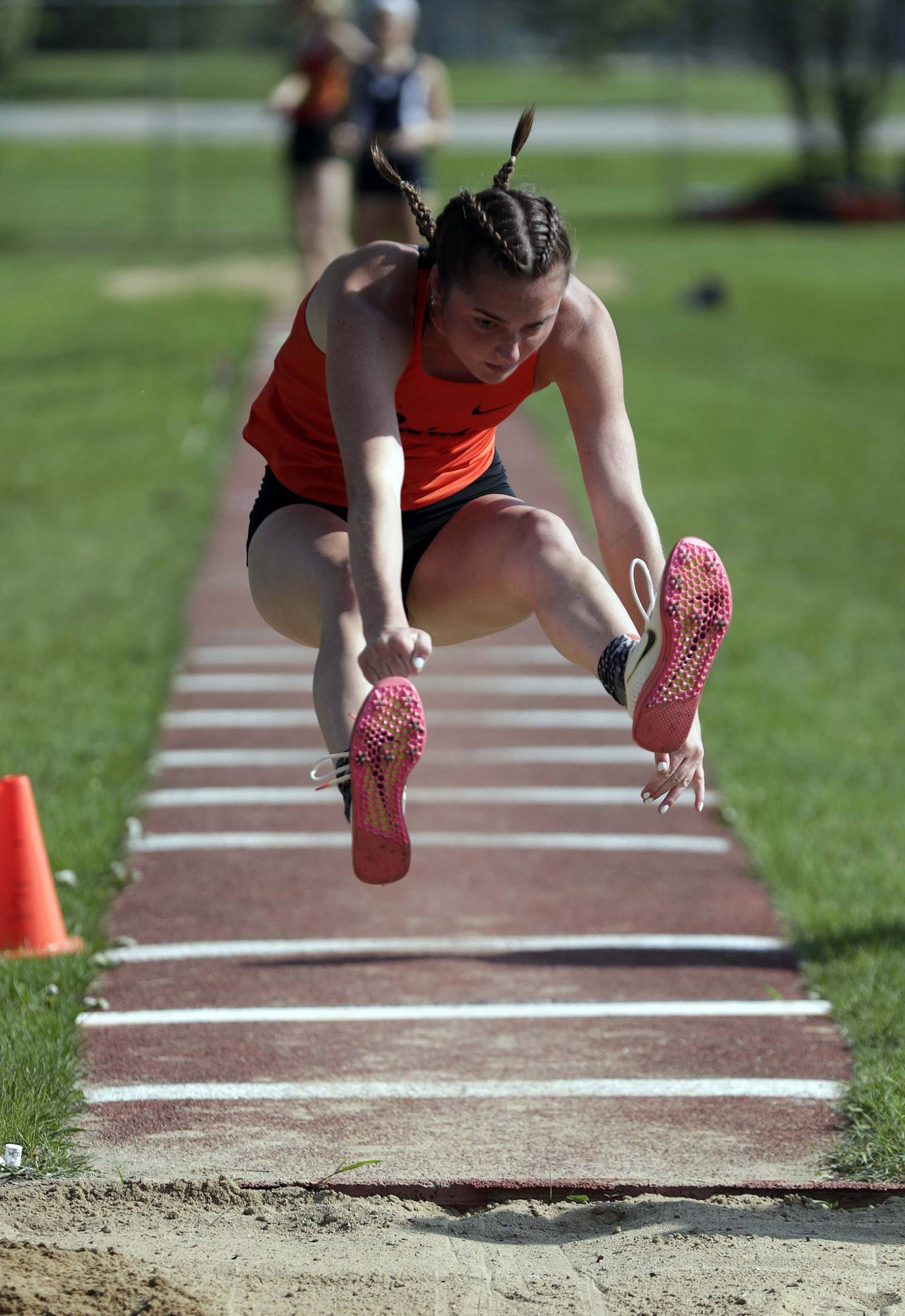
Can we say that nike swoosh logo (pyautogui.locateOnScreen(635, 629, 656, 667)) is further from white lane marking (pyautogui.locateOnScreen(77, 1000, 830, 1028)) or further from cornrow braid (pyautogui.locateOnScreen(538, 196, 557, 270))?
white lane marking (pyautogui.locateOnScreen(77, 1000, 830, 1028))

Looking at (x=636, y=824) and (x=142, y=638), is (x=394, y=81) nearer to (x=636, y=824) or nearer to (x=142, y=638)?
(x=142, y=638)

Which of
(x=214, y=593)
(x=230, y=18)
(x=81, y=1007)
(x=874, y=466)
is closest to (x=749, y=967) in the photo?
(x=81, y=1007)

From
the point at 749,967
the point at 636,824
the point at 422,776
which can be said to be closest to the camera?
the point at 749,967

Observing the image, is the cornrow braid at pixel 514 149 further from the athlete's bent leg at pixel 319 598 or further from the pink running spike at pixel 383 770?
the pink running spike at pixel 383 770

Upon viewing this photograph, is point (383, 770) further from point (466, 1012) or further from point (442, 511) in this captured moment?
point (466, 1012)

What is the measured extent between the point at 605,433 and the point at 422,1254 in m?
1.93

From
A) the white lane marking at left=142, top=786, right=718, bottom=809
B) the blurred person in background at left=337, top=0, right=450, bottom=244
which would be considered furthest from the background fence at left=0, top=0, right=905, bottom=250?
the white lane marking at left=142, top=786, right=718, bottom=809

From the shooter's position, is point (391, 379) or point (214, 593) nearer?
point (391, 379)

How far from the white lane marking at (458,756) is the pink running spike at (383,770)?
3559 millimetres

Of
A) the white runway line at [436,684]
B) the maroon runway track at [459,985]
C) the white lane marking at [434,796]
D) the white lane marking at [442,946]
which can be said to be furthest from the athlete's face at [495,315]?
the white runway line at [436,684]

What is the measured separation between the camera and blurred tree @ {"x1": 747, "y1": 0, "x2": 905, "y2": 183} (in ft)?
102

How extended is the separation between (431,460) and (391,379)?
52 cm

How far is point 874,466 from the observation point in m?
14.0

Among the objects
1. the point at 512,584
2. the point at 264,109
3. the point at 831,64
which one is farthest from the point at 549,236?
the point at 831,64
